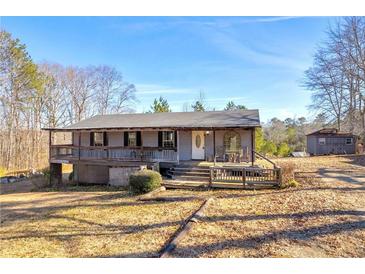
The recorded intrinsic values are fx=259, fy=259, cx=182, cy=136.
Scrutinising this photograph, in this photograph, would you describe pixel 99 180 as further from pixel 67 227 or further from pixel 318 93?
pixel 318 93

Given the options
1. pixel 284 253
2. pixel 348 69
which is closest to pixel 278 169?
pixel 284 253

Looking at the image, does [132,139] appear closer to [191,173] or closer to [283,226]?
[191,173]

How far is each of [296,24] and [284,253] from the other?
8961 mm

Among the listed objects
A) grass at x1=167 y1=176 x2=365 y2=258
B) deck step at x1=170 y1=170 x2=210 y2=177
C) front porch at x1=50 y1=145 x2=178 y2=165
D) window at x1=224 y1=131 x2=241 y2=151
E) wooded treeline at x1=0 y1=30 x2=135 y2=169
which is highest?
wooded treeline at x1=0 y1=30 x2=135 y2=169

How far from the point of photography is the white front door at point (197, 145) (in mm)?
16519

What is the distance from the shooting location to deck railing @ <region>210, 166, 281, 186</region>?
11.4m

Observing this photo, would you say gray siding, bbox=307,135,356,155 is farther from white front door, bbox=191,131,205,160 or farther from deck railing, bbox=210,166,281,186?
deck railing, bbox=210,166,281,186

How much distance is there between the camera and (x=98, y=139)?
18.1 m

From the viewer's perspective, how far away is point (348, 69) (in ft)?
84.4

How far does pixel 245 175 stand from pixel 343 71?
2110 cm

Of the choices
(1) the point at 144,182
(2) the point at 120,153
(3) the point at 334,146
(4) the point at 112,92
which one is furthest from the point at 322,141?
(4) the point at 112,92

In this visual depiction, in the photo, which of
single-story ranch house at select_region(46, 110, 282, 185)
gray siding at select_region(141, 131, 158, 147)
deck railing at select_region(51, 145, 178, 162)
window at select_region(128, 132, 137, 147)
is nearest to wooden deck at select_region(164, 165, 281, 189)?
single-story ranch house at select_region(46, 110, 282, 185)

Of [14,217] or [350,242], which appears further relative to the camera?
[14,217]

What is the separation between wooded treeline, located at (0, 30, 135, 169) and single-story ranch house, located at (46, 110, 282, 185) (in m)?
11.7
